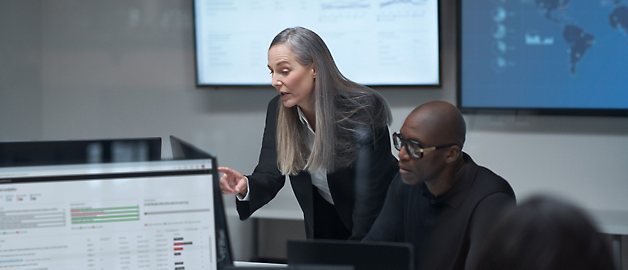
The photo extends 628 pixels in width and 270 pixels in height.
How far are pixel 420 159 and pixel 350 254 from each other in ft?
1.84

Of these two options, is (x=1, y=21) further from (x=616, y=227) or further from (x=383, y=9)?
(x=616, y=227)

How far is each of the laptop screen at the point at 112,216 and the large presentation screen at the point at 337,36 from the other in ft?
6.40

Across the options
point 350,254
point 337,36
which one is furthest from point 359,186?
point 337,36

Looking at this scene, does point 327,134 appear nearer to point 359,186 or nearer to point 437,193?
point 359,186

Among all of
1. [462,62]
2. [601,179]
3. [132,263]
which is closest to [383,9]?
[462,62]

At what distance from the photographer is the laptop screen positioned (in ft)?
3.10

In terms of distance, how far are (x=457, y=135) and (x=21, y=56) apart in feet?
9.08

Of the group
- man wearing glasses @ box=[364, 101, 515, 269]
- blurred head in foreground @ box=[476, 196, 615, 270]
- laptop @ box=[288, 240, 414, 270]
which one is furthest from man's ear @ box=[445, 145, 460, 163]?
blurred head in foreground @ box=[476, 196, 615, 270]

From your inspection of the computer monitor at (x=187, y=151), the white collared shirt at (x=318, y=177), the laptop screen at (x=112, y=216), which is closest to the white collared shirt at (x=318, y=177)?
the white collared shirt at (x=318, y=177)

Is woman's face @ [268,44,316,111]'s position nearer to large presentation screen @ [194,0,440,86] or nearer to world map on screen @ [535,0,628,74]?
large presentation screen @ [194,0,440,86]

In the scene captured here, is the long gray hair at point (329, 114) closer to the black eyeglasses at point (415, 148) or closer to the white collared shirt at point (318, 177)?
the white collared shirt at point (318, 177)

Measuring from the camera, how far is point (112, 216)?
3.17 feet

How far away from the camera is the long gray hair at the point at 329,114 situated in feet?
5.79

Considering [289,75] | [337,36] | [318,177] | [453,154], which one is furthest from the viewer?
[337,36]
